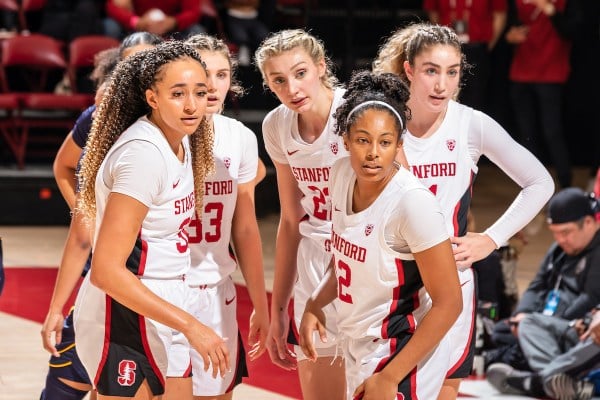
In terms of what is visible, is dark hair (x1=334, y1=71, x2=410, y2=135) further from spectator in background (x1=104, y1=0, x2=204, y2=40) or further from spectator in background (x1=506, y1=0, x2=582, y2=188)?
spectator in background (x1=506, y1=0, x2=582, y2=188)

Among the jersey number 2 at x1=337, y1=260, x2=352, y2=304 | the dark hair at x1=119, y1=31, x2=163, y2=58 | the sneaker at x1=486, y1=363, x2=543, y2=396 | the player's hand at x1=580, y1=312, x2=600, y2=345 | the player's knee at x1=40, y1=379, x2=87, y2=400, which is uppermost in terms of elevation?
the dark hair at x1=119, y1=31, x2=163, y2=58

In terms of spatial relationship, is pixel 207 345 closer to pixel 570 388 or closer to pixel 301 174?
pixel 301 174

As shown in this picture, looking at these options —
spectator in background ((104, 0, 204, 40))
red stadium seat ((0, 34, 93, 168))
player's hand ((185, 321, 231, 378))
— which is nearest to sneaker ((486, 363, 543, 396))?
player's hand ((185, 321, 231, 378))

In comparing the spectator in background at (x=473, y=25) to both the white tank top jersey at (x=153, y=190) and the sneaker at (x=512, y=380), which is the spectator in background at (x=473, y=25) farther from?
the white tank top jersey at (x=153, y=190)

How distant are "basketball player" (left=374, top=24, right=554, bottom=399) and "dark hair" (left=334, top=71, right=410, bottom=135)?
376 mm

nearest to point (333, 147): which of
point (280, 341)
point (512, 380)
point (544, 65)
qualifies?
point (280, 341)

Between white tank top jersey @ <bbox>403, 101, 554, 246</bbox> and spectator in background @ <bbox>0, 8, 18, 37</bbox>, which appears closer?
white tank top jersey @ <bbox>403, 101, 554, 246</bbox>

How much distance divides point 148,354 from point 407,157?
1.00 meters

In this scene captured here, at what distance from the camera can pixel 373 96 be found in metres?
2.97

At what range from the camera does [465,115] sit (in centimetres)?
351

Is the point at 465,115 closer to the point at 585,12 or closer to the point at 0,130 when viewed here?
the point at 0,130

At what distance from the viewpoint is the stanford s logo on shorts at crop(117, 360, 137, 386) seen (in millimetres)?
2979

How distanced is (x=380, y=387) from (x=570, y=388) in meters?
2.40

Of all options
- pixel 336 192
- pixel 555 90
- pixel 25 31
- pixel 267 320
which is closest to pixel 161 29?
pixel 25 31
